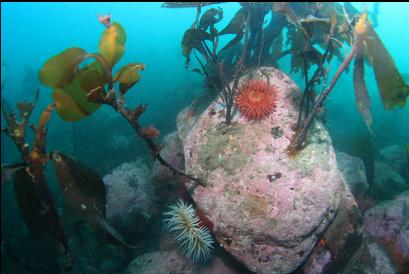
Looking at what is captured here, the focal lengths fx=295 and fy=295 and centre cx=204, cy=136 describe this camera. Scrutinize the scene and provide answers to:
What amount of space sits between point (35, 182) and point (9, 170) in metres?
0.26

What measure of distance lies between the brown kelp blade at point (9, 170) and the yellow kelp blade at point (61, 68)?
90cm

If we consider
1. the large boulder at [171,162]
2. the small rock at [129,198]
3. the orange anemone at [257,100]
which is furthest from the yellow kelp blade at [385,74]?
the small rock at [129,198]

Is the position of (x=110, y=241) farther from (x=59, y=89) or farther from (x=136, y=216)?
(x=136, y=216)

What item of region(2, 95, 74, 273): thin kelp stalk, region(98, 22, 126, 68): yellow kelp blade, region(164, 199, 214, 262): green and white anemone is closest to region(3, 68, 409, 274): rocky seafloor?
region(164, 199, 214, 262): green and white anemone

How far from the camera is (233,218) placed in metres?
3.79

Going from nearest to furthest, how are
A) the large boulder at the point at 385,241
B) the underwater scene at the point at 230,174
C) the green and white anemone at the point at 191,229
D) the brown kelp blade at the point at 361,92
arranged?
1. the underwater scene at the point at 230,174
2. the brown kelp blade at the point at 361,92
3. the green and white anemone at the point at 191,229
4. the large boulder at the point at 385,241

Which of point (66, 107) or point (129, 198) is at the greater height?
point (66, 107)

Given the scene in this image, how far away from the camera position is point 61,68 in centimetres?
280

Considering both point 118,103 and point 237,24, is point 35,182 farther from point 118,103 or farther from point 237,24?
point 237,24

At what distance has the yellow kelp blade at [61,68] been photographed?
108 inches

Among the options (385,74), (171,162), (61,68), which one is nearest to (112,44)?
(61,68)

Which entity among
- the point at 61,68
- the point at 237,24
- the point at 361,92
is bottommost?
the point at 361,92

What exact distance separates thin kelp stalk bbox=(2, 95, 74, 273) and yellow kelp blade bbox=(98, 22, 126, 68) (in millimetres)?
701

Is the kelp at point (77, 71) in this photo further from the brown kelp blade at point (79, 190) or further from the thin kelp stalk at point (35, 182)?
the brown kelp blade at point (79, 190)
